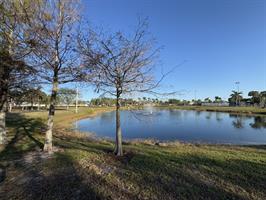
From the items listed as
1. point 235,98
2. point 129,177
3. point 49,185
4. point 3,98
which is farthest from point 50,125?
point 235,98

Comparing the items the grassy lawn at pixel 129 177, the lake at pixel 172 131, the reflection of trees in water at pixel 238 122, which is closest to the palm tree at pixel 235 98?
the reflection of trees in water at pixel 238 122

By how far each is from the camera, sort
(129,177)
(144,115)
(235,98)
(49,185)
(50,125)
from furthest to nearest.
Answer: (235,98)
(50,125)
(144,115)
(129,177)
(49,185)

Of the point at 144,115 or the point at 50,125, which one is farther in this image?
the point at 50,125

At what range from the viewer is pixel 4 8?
679 centimetres

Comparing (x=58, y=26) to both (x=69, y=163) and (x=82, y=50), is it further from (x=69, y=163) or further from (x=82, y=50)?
(x=69, y=163)

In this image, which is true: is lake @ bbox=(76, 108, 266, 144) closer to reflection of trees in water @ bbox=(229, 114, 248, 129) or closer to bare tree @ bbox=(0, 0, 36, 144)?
reflection of trees in water @ bbox=(229, 114, 248, 129)

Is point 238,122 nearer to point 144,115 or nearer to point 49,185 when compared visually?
point 144,115

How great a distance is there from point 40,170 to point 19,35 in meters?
4.80

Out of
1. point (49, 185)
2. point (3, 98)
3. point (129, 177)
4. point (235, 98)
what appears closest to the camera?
point (49, 185)

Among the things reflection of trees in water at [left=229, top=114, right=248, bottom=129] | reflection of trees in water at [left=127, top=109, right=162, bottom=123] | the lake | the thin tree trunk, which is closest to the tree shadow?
reflection of trees in water at [left=127, top=109, right=162, bottom=123]

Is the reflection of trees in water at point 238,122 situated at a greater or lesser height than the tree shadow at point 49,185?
lesser

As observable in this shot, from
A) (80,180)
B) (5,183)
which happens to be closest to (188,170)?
(80,180)

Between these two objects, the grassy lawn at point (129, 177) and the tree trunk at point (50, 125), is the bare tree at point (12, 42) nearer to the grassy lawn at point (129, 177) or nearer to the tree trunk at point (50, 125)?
the tree trunk at point (50, 125)

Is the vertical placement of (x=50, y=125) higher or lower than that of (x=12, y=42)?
lower
